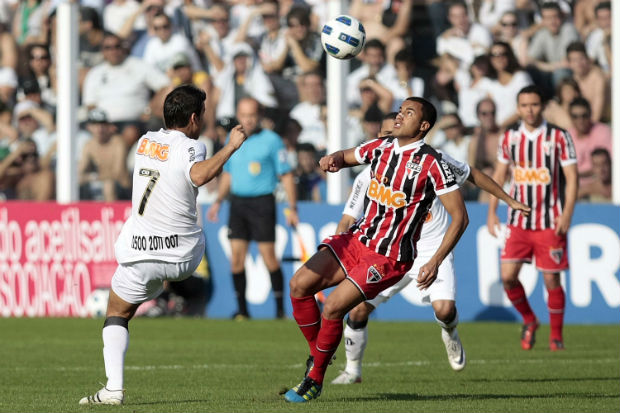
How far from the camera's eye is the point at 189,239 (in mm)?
7770

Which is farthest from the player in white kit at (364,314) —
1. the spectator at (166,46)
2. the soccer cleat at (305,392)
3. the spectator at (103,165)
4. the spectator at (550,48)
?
the spectator at (166,46)

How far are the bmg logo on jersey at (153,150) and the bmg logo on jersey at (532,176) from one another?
547cm

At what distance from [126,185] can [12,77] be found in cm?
304

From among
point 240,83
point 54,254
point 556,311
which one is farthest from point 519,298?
point 54,254

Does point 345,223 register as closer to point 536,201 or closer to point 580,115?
point 536,201

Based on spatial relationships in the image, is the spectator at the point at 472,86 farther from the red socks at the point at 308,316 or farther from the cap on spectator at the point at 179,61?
the red socks at the point at 308,316

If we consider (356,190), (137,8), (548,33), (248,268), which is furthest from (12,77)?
(356,190)

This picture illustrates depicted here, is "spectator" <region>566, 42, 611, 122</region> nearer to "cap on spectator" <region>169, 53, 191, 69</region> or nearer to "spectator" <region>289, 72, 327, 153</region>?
"spectator" <region>289, 72, 327, 153</region>

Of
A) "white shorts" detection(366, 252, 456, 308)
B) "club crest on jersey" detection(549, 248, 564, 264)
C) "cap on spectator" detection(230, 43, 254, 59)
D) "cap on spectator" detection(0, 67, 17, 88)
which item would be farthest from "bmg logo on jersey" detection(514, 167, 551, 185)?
"cap on spectator" detection(0, 67, 17, 88)

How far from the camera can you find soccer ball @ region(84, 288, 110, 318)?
16.5m

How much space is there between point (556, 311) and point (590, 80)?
14.4 ft

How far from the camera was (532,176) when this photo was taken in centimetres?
1231

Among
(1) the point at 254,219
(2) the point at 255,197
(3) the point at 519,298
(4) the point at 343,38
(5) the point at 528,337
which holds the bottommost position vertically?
(5) the point at 528,337

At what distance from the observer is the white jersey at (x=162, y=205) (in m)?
7.67
